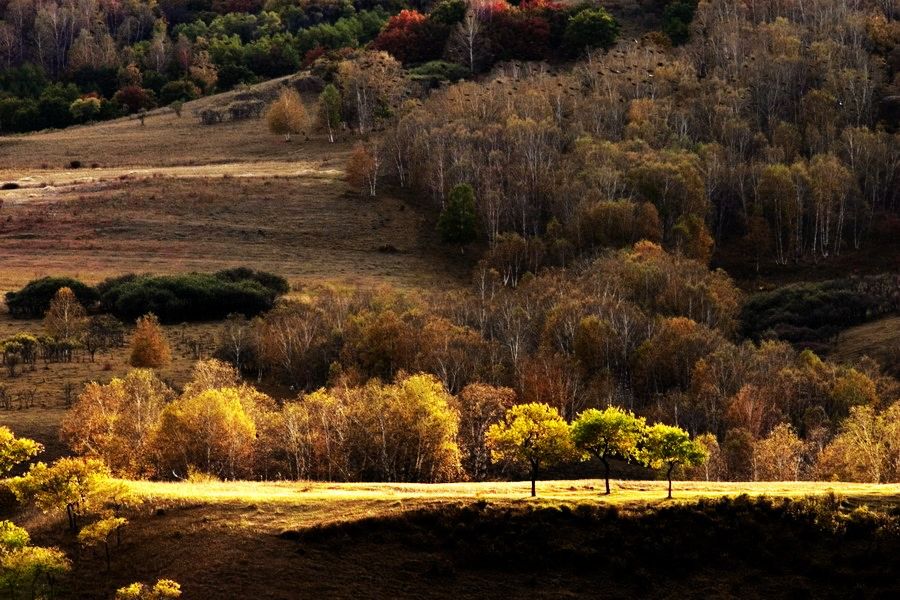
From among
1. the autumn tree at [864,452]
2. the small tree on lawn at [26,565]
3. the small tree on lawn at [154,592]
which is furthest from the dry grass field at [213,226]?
the small tree on lawn at [154,592]

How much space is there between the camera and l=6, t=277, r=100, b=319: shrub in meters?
127

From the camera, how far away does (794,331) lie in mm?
126625

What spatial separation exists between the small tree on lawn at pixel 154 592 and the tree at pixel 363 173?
117 m

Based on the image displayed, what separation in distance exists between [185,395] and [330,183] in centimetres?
8587

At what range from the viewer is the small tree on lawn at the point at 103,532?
6419cm

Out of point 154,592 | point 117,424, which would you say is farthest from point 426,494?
point 117,424

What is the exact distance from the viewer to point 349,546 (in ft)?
212

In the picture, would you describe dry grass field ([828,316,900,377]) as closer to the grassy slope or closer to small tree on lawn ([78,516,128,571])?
the grassy slope

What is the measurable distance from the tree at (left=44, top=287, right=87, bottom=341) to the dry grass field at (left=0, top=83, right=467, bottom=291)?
1582cm

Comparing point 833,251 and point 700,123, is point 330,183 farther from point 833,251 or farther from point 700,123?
point 833,251

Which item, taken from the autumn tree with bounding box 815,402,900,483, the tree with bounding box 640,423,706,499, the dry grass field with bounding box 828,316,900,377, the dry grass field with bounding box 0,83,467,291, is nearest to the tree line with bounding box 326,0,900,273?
the dry grass field with bounding box 0,83,467,291

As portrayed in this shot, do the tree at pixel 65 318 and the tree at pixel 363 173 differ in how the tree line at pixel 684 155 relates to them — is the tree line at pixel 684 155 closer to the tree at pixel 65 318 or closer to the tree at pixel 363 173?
the tree at pixel 363 173

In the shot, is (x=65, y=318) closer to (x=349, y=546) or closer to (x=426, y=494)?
(x=426, y=494)

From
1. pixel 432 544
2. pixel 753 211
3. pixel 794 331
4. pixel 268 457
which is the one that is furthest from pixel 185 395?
pixel 753 211
